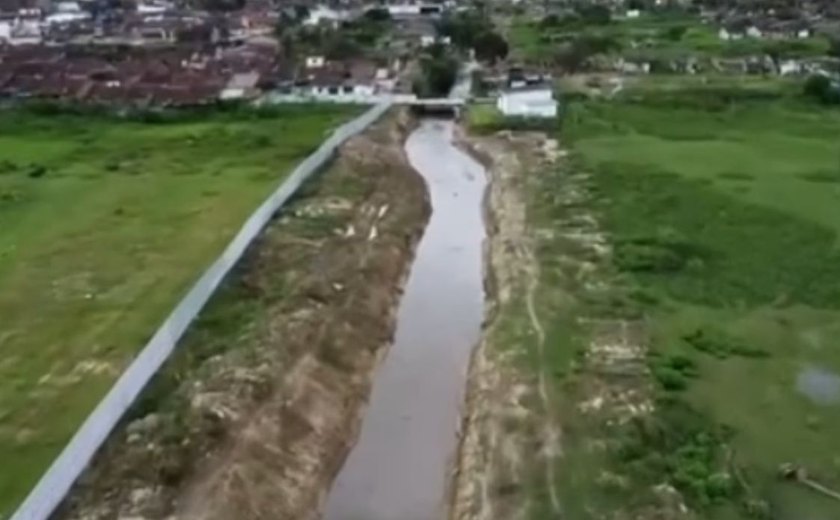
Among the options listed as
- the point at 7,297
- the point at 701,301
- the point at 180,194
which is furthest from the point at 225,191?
Answer: the point at 701,301

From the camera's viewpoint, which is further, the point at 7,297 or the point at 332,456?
the point at 7,297

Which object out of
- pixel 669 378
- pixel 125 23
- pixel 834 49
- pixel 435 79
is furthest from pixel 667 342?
pixel 125 23

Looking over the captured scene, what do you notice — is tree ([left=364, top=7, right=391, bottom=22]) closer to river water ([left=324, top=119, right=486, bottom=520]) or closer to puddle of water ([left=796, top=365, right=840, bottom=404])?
river water ([left=324, top=119, right=486, bottom=520])

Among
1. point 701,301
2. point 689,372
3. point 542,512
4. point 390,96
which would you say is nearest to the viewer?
point 542,512

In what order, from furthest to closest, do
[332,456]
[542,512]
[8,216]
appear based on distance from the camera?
[8,216]
[332,456]
[542,512]

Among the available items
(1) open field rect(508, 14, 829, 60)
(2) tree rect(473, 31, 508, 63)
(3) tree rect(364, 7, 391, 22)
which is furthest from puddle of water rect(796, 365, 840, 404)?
(3) tree rect(364, 7, 391, 22)

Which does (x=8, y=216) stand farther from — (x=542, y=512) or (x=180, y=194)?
(x=542, y=512)

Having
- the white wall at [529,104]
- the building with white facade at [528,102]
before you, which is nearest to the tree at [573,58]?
the building with white facade at [528,102]
